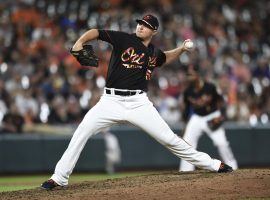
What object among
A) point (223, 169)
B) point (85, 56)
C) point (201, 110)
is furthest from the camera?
point (201, 110)

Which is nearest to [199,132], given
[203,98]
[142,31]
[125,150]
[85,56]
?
[203,98]

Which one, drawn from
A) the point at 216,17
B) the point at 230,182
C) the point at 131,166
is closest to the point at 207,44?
the point at 216,17

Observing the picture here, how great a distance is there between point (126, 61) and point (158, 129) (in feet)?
2.86

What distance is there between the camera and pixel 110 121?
779cm

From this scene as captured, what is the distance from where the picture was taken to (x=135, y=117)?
7.79 meters

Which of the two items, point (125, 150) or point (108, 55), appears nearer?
point (125, 150)

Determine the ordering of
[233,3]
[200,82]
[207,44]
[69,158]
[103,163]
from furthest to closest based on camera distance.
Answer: [233,3] → [207,44] → [103,163] → [200,82] → [69,158]

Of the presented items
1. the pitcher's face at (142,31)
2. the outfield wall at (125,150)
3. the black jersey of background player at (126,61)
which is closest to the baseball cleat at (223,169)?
the black jersey of background player at (126,61)

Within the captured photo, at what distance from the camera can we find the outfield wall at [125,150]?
14.4m

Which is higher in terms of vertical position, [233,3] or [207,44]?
[233,3]

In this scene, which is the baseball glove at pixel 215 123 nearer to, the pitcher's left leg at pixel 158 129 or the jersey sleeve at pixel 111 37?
the pitcher's left leg at pixel 158 129

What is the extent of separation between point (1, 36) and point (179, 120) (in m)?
4.55

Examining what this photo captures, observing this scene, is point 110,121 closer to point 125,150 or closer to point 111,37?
point 111,37

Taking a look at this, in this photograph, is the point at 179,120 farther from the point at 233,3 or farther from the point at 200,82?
the point at 233,3
